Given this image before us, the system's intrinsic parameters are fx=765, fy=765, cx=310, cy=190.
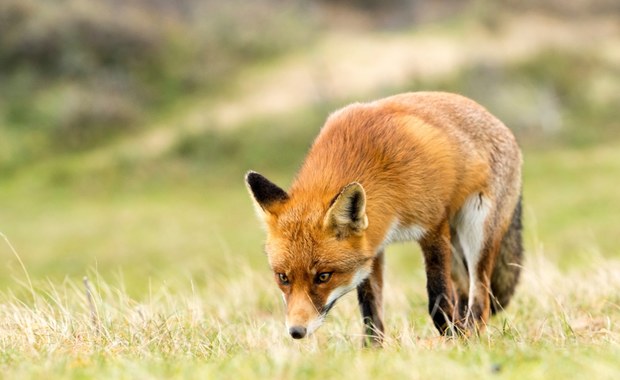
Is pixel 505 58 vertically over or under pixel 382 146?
under

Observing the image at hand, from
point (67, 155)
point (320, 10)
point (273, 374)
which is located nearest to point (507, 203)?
point (273, 374)

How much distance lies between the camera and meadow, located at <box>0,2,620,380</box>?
502cm

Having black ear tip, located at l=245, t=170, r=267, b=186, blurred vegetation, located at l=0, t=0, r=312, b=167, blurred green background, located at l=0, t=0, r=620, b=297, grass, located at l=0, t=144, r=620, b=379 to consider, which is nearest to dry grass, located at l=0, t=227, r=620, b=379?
grass, located at l=0, t=144, r=620, b=379

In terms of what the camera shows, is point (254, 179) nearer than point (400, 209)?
Yes

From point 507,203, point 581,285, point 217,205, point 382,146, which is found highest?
point 382,146

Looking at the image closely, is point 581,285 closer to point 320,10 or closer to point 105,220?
point 105,220

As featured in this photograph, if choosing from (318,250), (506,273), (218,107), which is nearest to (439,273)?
(506,273)

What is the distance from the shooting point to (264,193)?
641 cm

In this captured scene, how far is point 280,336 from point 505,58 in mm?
35227

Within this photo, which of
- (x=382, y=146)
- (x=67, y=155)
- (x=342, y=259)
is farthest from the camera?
(x=67, y=155)

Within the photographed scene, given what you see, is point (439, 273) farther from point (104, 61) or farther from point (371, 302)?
point (104, 61)

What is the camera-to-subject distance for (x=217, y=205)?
29.9 metres

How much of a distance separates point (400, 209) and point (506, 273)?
1920 mm

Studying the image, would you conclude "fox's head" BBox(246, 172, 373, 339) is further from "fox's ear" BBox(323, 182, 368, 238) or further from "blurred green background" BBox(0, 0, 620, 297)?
"blurred green background" BBox(0, 0, 620, 297)
